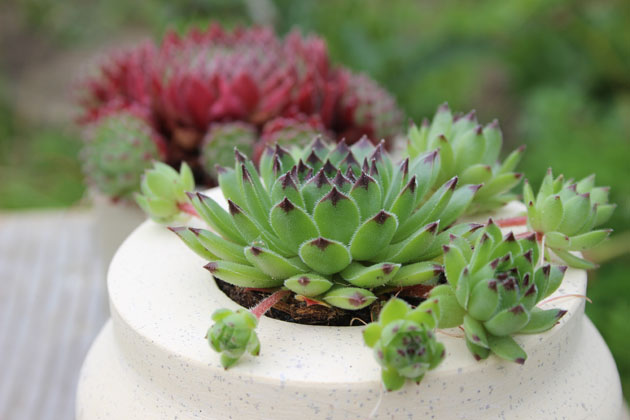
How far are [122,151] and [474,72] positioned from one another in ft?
6.23

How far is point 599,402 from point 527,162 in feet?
3.71

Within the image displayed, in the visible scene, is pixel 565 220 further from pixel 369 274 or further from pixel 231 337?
pixel 231 337

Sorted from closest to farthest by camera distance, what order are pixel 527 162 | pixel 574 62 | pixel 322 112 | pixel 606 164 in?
pixel 322 112 < pixel 606 164 < pixel 527 162 < pixel 574 62

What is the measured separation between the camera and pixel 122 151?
43.8 inches

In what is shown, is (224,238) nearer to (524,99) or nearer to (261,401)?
(261,401)

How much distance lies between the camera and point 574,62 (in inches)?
91.1

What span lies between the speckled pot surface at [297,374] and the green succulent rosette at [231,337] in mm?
17

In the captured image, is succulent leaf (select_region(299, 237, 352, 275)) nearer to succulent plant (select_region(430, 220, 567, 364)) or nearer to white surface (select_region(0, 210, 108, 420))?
succulent plant (select_region(430, 220, 567, 364))

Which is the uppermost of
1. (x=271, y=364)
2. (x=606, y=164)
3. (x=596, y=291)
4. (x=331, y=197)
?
(x=331, y=197)

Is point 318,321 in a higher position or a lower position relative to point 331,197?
lower

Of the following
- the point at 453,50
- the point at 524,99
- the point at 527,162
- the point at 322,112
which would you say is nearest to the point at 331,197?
the point at 322,112

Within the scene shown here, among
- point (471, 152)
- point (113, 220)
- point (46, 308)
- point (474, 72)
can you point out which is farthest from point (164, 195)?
point (474, 72)

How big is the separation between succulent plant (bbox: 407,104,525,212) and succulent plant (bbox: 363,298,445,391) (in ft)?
0.82

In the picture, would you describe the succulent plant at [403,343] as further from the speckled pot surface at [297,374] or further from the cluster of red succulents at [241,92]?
the cluster of red succulents at [241,92]
